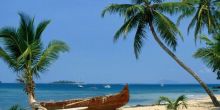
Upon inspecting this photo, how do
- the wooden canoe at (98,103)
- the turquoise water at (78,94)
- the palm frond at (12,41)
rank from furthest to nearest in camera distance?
1. the turquoise water at (78,94)
2. the wooden canoe at (98,103)
3. the palm frond at (12,41)

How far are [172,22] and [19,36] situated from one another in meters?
9.14

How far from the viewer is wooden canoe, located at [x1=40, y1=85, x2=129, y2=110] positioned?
1764 cm

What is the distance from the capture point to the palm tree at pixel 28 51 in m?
13.5

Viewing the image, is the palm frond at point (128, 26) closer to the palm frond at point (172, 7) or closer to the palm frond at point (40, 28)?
the palm frond at point (172, 7)

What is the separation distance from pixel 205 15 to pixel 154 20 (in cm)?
341

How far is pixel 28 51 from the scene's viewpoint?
13.3 meters

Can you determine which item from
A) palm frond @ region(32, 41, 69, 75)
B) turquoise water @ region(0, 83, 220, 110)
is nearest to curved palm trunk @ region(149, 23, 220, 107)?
palm frond @ region(32, 41, 69, 75)

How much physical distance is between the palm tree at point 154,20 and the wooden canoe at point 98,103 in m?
3.75

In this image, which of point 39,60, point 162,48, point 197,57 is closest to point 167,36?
point 162,48

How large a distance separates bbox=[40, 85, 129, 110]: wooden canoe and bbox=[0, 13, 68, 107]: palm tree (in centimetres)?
396

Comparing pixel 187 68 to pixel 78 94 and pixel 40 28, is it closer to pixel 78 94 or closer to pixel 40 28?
pixel 40 28

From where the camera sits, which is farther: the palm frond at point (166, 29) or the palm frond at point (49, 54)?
the palm frond at point (166, 29)

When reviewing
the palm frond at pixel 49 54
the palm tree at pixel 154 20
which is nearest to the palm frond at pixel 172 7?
the palm tree at pixel 154 20

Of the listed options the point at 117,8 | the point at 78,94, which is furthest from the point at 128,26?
the point at 78,94
